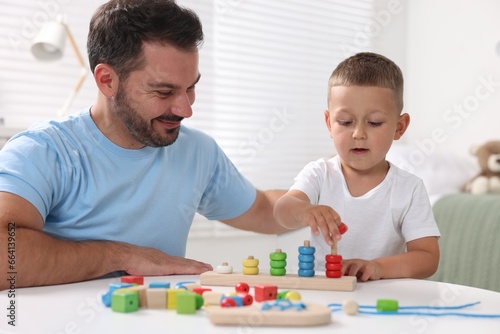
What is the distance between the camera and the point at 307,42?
3.83 m

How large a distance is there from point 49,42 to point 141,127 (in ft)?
3.61

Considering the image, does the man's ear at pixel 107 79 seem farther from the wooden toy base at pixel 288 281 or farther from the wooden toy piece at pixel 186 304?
the wooden toy piece at pixel 186 304

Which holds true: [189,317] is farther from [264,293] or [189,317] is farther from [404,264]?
[404,264]

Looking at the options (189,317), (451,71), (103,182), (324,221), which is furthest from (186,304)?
(451,71)

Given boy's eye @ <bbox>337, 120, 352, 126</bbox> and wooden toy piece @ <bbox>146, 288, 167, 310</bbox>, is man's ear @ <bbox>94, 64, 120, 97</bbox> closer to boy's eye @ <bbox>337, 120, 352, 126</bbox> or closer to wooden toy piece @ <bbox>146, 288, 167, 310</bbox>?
boy's eye @ <bbox>337, 120, 352, 126</bbox>

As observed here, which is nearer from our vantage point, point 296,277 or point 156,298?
point 156,298

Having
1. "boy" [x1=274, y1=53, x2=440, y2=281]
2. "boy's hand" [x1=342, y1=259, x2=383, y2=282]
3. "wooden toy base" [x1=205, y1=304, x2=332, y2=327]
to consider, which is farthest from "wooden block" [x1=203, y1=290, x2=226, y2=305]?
"boy" [x1=274, y1=53, x2=440, y2=281]

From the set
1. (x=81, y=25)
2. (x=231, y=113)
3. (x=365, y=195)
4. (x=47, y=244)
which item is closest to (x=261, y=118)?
(x=231, y=113)

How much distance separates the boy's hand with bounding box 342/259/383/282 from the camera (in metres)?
1.28

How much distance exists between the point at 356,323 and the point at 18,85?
86.7 inches

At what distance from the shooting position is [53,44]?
2.39 metres

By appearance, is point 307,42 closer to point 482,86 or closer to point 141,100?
point 482,86

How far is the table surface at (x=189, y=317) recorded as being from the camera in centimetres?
85

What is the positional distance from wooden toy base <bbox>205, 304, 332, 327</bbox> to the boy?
57 centimetres
